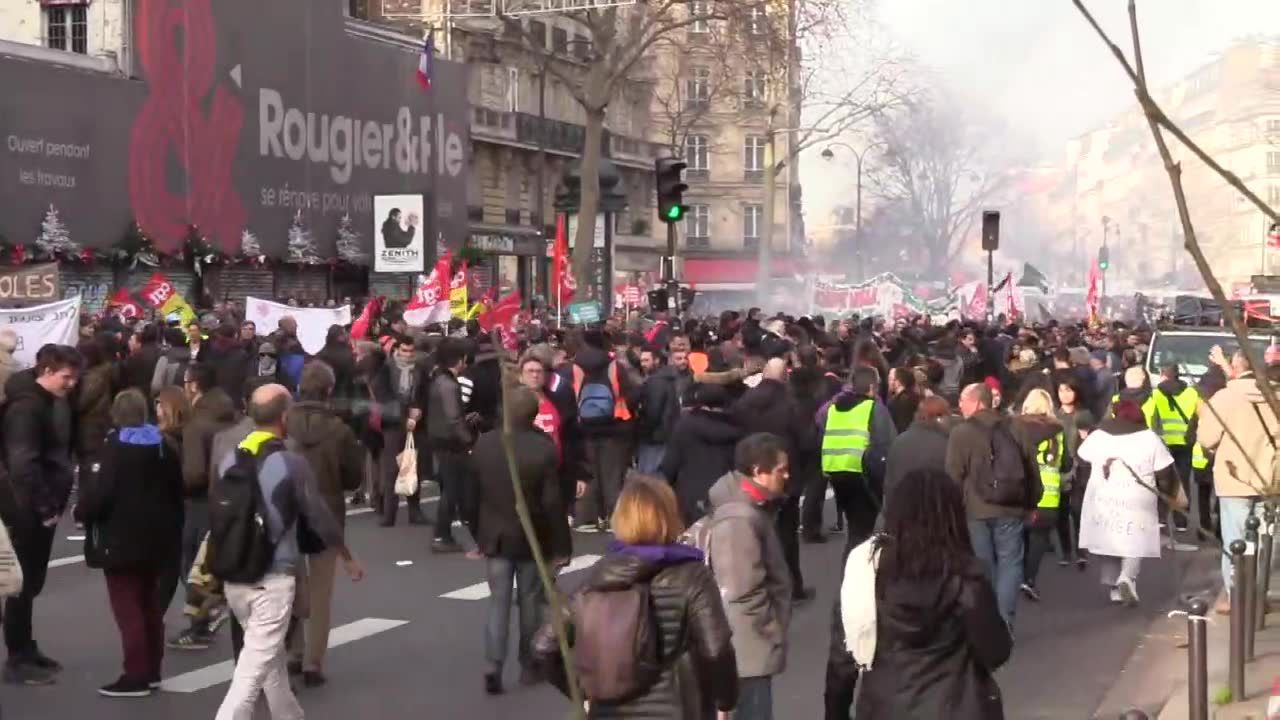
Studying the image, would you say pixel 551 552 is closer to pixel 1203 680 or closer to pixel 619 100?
pixel 1203 680

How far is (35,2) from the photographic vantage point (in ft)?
125

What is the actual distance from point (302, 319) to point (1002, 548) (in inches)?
531

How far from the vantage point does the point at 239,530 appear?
798cm

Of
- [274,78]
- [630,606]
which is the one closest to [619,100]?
[274,78]

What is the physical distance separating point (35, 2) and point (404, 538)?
85.2ft

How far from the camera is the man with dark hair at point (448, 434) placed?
1516 cm

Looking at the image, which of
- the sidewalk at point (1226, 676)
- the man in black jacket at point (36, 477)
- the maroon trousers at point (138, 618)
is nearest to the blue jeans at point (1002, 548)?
the sidewalk at point (1226, 676)

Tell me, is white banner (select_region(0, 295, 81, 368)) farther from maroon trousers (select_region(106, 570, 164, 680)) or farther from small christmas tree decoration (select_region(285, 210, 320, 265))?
small christmas tree decoration (select_region(285, 210, 320, 265))

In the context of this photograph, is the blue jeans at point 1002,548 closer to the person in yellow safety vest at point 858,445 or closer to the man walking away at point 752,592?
the person in yellow safety vest at point 858,445

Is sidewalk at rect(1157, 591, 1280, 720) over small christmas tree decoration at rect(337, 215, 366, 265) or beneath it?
beneath

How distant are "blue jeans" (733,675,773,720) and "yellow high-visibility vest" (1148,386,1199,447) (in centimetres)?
1025

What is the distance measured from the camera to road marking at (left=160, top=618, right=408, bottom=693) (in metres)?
9.77

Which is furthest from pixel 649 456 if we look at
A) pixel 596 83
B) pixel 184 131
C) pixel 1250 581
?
pixel 596 83

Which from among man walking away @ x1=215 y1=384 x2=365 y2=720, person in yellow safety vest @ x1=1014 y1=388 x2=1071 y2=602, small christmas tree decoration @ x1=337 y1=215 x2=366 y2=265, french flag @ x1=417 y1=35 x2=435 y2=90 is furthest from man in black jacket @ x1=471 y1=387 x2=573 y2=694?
small christmas tree decoration @ x1=337 y1=215 x2=366 y2=265
